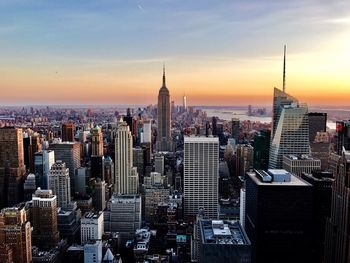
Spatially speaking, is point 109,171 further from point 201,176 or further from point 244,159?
point 244,159

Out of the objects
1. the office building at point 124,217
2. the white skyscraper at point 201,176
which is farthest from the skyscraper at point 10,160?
the white skyscraper at point 201,176

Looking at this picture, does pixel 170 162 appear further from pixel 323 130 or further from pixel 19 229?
pixel 19 229

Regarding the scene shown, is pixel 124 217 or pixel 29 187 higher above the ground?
pixel 29 187

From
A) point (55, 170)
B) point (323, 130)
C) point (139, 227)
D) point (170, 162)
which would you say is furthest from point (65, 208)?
point (323, 130)

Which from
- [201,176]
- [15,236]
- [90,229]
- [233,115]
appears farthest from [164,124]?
[15,236]

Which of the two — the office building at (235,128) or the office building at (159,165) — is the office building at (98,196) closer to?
the office building at (159,165)
